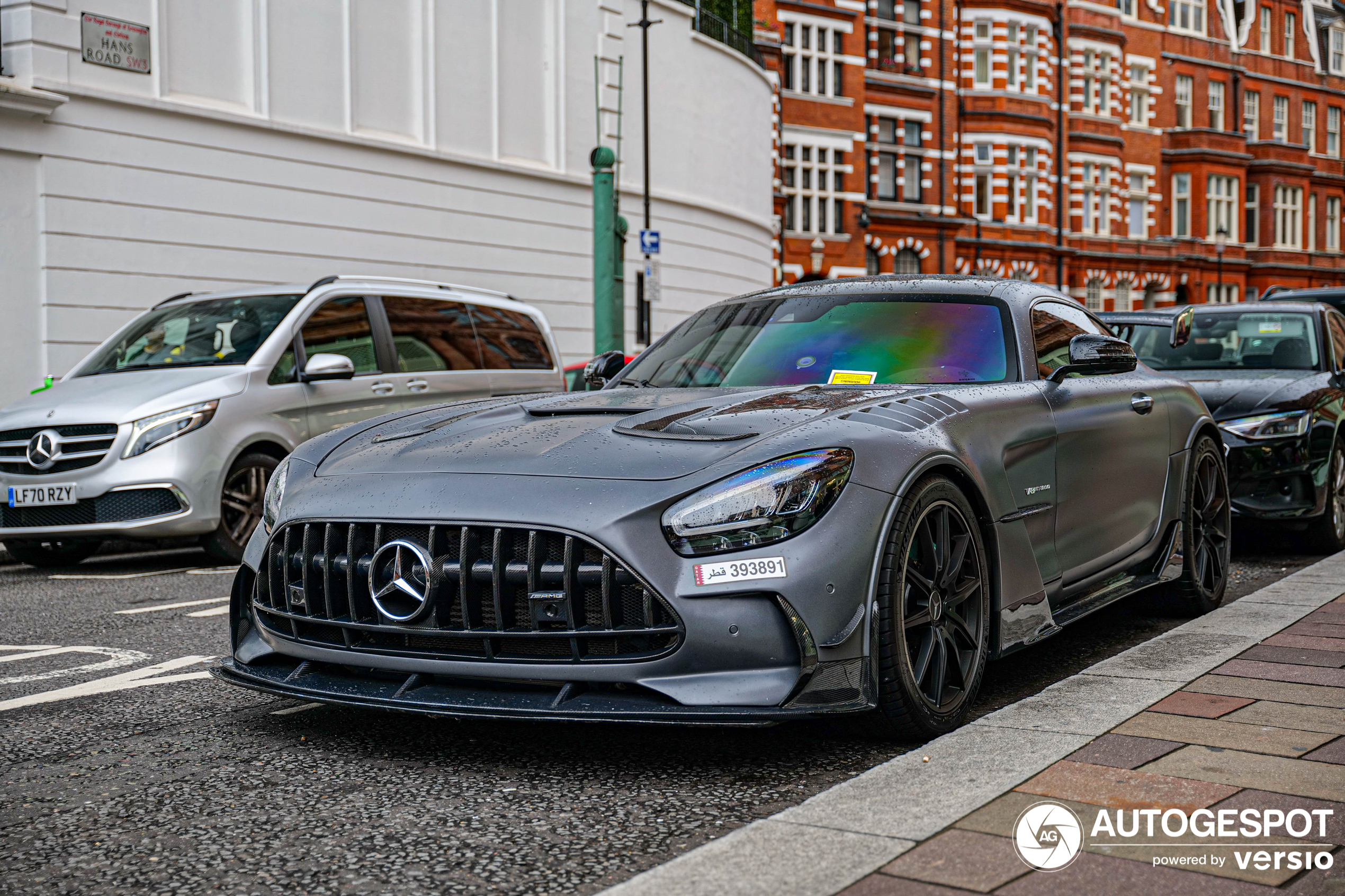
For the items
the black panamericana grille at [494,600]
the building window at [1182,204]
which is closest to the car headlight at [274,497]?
the black panamericana grille at [494,600]

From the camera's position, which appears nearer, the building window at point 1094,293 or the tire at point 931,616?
the tire at point 931,616

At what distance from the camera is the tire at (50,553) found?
904 centimetres

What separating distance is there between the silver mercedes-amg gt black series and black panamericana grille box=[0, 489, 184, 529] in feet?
14.2

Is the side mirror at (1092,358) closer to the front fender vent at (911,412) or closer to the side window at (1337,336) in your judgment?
the front fender vent at (911,412)

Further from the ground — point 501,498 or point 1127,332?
point 1127,332

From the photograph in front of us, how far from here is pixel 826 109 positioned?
134 feet

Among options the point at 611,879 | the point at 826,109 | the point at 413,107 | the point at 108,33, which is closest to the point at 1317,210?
the point at 826,109

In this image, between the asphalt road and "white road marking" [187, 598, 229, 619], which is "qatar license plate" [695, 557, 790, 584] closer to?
the asphalt road

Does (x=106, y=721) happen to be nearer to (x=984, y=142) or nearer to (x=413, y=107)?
(x=413, y=107)

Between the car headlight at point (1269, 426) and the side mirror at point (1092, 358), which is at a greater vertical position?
the side mirror at point (1092, 358)

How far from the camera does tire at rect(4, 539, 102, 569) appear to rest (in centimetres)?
904

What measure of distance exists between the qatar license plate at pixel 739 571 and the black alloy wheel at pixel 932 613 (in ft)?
1.09

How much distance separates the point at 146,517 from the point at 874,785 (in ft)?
20.4
